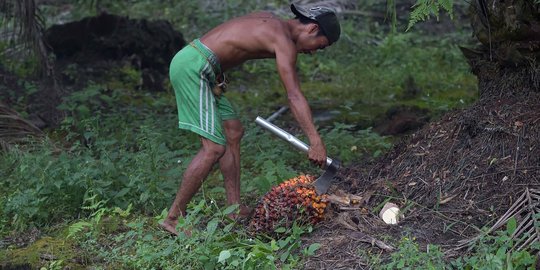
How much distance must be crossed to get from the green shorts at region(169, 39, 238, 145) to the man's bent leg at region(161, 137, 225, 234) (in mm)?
66

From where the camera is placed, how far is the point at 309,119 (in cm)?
663

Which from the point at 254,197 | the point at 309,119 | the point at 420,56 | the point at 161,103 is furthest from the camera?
the point at 420,56

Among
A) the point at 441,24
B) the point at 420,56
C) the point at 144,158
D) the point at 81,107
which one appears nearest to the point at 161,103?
the point at 81,107

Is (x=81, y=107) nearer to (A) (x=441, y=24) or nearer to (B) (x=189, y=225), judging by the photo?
(B) (x=189, y=225)

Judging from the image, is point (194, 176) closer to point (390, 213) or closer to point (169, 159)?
point (390, 213)

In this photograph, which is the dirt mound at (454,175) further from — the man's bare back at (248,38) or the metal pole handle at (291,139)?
the man's bare back at (248,38)

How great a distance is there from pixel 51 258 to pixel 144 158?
148 cm

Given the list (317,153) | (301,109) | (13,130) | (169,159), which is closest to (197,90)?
(301,109)

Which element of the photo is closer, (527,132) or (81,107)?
(527,132)

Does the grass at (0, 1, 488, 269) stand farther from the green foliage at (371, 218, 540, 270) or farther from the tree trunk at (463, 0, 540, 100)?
the tree trunk at (463, 0, 540, 100)

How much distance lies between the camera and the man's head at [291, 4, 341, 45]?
6918 millimetres

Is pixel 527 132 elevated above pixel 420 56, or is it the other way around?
pixel 527 132

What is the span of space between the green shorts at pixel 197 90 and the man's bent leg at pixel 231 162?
32 centimetres

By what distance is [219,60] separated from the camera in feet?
23.3
